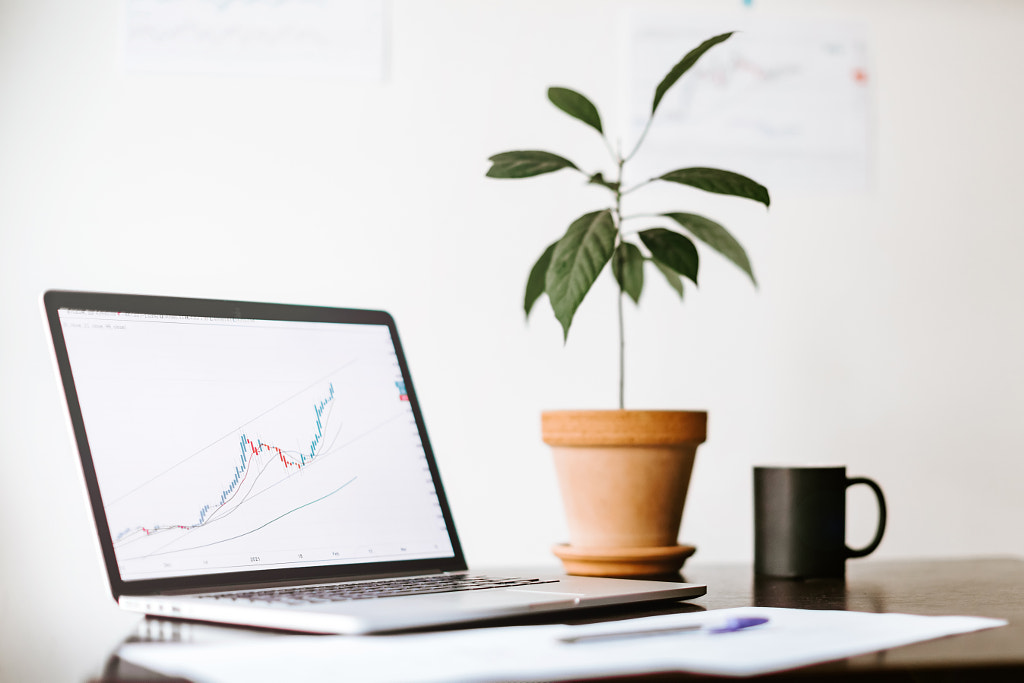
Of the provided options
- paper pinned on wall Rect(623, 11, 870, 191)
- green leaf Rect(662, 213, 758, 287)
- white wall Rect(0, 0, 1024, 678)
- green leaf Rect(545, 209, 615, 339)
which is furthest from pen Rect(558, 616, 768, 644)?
paper pinned on wall Rect(623, 11, 870, 191)

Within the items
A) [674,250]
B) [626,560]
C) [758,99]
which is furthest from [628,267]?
[758,99]

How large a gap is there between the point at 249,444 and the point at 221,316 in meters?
0.12

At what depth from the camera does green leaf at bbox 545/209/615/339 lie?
93 centimetres

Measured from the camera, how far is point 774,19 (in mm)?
1529

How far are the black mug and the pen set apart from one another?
43 cm

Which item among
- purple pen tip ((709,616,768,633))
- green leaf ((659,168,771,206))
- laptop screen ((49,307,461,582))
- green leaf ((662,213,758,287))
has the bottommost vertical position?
purple pen tip ((709,616,768,633))

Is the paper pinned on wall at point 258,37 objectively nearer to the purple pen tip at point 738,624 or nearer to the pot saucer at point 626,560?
the pot saucer at point 626,560

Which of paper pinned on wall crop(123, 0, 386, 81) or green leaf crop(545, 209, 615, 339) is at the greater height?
paper pinned on wall crop(123, 0, 386, 81)

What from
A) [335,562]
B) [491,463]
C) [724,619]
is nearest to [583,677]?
[724,619]

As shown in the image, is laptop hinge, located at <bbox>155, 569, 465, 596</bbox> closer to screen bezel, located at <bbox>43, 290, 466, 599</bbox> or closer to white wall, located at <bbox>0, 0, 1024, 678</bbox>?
screen bezel, located at <bbox>43, 290, 466, 599</bbox>

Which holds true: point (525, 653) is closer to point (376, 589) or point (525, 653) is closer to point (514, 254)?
point (376, 589)

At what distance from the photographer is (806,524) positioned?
972 millimetres

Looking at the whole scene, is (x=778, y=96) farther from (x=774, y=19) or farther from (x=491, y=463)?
(x=491, y=463)

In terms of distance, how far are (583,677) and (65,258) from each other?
3.96 feet
